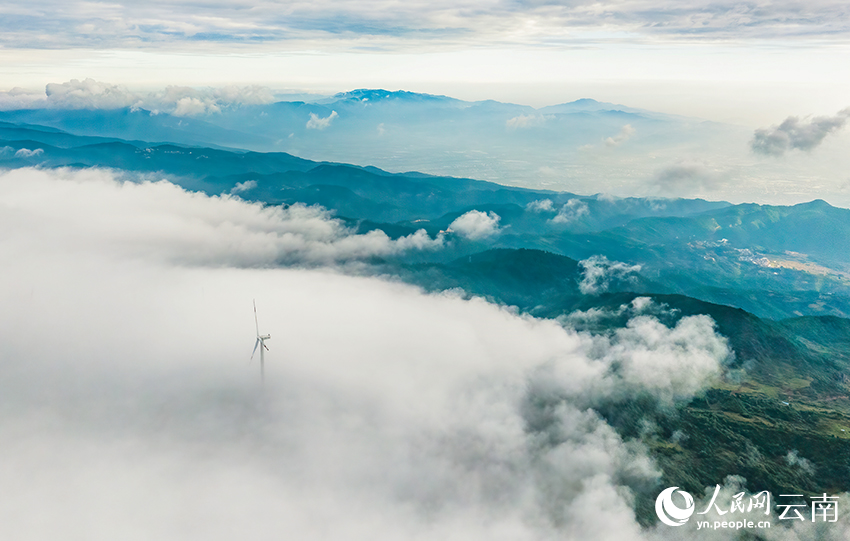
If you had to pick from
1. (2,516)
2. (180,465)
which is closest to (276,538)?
(180,465)

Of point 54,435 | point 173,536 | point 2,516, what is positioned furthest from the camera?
point 54,435

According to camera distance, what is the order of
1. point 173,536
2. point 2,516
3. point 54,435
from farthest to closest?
point 54,435 < point 173,536 < point 2,516

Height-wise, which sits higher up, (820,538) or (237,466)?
(237,466)

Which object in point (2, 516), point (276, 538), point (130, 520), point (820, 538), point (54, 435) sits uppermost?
point (54, 435)

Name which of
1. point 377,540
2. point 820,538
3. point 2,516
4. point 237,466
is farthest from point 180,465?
point 820,538

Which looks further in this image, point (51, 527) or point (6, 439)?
point (6, 439)

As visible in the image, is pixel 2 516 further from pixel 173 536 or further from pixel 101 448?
pixel 173 536

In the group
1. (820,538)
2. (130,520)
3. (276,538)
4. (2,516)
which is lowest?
(820,538)

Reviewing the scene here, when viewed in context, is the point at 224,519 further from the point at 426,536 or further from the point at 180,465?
the point at 426,536

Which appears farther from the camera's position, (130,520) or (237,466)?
(237,466)

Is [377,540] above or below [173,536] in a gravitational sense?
below
